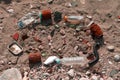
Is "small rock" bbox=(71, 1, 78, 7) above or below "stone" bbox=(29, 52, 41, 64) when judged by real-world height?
above

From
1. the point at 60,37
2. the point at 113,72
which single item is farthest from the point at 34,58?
the point at 113,72

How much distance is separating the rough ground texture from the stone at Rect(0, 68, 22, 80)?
0.07 metres

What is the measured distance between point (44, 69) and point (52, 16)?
2.28ft

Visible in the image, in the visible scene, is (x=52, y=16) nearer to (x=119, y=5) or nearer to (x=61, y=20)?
(x=61, y=20)

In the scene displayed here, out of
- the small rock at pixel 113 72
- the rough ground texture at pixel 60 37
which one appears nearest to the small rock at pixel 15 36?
the rough ground texture at pixel 60 37

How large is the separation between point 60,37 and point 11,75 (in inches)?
27.6

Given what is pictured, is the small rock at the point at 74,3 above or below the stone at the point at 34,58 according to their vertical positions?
above

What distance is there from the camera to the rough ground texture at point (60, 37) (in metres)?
3.22

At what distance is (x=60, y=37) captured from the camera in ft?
11.4

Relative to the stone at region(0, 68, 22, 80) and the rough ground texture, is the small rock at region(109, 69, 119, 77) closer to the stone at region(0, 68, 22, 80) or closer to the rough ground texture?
the rough ground texture

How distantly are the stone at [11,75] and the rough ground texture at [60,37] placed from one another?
0.07 meters

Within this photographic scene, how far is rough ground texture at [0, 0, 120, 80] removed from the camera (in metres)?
3.22

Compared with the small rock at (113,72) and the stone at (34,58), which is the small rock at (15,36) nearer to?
the stone at (34,58)

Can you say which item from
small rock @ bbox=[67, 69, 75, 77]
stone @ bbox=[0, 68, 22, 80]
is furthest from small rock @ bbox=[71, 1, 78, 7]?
stone @ bbox=[0, 68, 22, 80]
